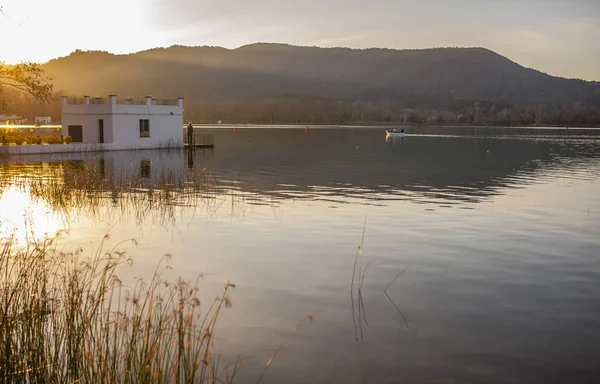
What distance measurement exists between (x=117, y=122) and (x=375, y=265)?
48.7m

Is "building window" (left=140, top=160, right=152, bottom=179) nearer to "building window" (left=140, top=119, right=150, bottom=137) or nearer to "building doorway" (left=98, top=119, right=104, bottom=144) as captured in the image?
"building doorway" (left=98, top=119, right=104, bottom=144)

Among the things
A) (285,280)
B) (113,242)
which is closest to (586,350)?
(285,280)

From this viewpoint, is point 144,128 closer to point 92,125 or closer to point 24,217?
point 92,125

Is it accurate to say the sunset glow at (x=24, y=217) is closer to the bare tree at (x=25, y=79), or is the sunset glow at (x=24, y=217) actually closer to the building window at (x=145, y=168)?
the bare tree at (x=25, y=79)

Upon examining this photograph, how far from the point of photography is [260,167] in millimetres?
45656

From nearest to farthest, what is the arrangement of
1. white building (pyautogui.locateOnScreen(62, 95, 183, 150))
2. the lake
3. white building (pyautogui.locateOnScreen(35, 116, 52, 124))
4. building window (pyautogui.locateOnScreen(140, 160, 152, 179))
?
the lake → building window (pyautogui.locateOnScreen(140, 160, 152, 179)) → white building (pyautogui.locateOnScreen(62, 95, 183, 150)) → white building (pyautogui.locateOnScreen(35, 116, 52, 124))

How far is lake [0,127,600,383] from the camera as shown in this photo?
348 inches

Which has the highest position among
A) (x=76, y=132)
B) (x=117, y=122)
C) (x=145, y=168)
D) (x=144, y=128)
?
(x=117, y=122)

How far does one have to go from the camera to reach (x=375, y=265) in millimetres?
14430

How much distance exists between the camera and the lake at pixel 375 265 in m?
8.84

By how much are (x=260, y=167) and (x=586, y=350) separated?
37.5 m

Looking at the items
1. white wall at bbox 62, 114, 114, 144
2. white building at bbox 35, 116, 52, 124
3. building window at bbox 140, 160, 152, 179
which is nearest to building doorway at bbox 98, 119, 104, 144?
white wall at bbox 62, 114, 114, 144

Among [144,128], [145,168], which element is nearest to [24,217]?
[145,168]

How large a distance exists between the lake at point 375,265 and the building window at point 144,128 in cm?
2921
